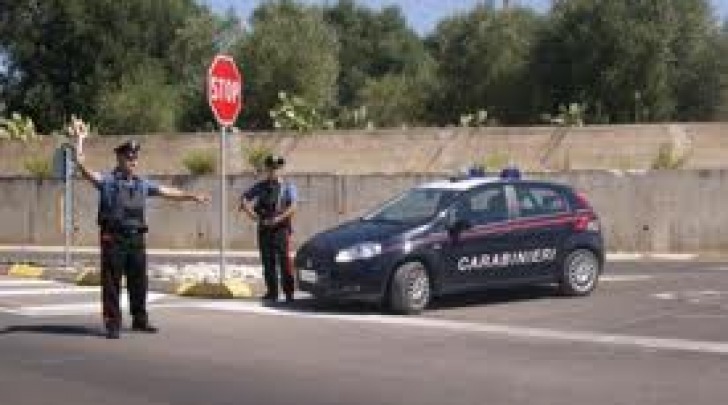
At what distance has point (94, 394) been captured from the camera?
9.79 metres

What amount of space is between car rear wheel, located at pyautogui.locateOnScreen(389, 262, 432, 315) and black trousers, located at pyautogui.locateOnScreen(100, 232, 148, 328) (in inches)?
112

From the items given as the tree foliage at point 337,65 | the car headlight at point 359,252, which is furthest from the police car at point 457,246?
the tree foliage at point 337,65

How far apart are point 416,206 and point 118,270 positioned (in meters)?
3.88

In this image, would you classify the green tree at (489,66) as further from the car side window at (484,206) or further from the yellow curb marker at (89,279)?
the car side window at (484,206)

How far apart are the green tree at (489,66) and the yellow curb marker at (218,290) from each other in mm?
31437

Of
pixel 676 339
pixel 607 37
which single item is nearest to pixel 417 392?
pixel 676 339

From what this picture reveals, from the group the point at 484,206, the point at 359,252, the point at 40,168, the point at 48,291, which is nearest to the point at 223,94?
the point at 48,291

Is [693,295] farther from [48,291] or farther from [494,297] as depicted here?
[48,291]

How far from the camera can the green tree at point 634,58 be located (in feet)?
146

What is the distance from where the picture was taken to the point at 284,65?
1907 inches

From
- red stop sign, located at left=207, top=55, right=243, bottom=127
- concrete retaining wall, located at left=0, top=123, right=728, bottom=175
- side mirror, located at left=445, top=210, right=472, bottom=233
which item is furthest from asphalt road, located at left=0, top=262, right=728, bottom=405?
concrete retaining wall, located at left=0, top=123, right=728, bottom=175

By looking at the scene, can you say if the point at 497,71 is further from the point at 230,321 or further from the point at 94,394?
the point at 94,394

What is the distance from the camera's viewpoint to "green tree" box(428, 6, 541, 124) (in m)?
48.6

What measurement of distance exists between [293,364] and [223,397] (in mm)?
1660
